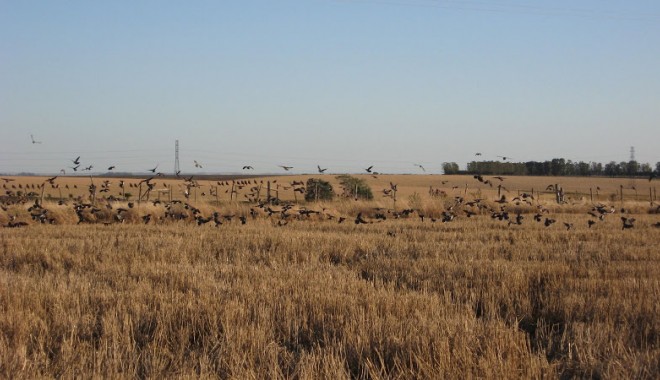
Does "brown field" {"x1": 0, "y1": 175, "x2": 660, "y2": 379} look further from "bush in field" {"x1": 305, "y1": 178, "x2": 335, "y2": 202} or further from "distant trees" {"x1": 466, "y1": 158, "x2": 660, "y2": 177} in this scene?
"distant trees" {"x1": 466, "y1": 158, "x2": 660, "y2": 177}

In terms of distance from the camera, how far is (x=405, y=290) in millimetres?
8250

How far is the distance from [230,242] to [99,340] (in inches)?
318

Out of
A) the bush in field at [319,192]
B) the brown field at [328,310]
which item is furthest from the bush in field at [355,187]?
the brown field at [328,310]

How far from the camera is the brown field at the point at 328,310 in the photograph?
5.17 meters

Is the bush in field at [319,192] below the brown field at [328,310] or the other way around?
the other way around

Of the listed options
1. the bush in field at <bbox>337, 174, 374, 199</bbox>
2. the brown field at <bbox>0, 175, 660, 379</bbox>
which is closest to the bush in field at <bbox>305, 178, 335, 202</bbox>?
the bush in field at <bbox>337, 174, 374, 199</bbox>

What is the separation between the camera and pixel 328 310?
703cm

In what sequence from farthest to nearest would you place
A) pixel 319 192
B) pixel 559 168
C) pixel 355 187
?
pixel 559 168, pixel 319 192, pixel 355 187

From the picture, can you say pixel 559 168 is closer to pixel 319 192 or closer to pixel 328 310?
pixel 319 192

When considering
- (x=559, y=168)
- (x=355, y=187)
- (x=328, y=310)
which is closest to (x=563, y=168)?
(x=559, y=168)

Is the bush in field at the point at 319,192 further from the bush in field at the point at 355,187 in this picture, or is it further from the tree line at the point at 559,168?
the tree line at the point at 559,168

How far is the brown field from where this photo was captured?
5.17 metres

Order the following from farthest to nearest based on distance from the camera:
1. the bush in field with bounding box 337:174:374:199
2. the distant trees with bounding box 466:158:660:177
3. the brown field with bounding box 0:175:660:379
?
1. the distant trees with bounding box 466:158:660:177
2. the bush in field with bounding box 337:174:374:199
3. the brown field with bounding box 0:175:660:379

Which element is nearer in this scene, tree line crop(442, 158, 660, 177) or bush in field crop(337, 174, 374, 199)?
bush in field crop(337, 174, 374, 199)
